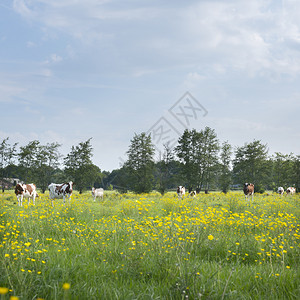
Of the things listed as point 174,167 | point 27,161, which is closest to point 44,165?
point 27,161

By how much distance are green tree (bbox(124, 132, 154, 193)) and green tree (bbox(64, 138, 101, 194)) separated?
905cm

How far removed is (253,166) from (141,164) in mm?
24187

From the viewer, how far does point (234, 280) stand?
4.42m

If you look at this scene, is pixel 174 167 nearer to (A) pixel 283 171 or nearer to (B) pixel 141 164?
(B) pixel 141 164

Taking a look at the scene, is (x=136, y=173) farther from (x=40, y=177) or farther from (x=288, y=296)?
(x=288, y=296)

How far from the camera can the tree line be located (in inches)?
1759

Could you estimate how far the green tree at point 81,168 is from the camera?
166 ft

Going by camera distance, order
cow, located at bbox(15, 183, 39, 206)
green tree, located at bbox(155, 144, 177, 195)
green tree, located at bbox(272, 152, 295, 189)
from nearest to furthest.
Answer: cow, located at bbox(15, 183, 39, 206), green tree, located at bbox(155, 144, 177, 195), green tree, located at bbox(272, 152, 295, 189)

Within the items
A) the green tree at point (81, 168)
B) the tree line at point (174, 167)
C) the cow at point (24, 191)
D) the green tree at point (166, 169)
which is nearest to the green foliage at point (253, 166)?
the tree line at point (174, 167)

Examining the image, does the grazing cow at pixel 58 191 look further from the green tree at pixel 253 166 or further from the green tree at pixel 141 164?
the green tree at pixel 253 166

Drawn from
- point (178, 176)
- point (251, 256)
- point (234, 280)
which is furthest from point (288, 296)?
point (178, 176)

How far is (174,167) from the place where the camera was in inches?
1785

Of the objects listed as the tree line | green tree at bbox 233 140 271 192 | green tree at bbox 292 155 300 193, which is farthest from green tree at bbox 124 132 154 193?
green tree at bbox 292 155 300 193

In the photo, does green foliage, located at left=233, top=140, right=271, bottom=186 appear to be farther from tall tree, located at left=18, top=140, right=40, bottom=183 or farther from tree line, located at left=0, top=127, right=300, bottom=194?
tall tree, located at left=18, top=140, right=40, bottom=183
